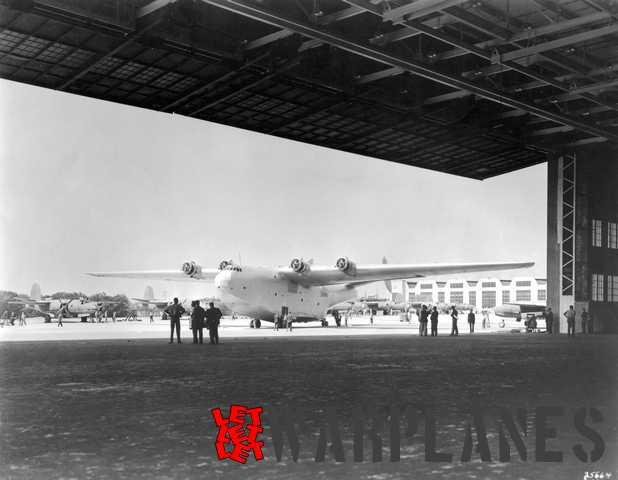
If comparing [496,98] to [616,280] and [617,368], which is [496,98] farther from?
[616,280]

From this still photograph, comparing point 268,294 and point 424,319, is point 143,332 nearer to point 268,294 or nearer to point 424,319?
point 268,294

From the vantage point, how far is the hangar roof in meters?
15.6

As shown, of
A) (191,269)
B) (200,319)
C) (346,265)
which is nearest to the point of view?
(200,319)

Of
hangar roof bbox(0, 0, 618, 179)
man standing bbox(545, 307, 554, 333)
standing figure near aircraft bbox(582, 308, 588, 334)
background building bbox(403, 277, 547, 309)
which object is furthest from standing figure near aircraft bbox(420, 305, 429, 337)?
background building bbox(403, 277, 547, 309)

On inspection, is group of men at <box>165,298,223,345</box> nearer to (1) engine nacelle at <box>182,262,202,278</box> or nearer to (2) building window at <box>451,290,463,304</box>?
(1) engine nacelle at <box>182,262,202,278</box>

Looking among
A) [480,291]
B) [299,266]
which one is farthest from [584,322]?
[480,291]

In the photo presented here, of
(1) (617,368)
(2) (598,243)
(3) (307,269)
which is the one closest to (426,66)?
(1) (617,368)

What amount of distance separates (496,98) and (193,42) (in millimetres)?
9414

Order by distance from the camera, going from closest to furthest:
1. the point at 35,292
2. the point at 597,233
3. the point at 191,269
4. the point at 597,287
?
the point at 597,287 < the point at 597,233 < the point at 191,269 < the point at 35,292

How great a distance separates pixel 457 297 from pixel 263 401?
136 metres

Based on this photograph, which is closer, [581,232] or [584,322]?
[584,322]

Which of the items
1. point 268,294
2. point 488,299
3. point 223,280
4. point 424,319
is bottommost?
point 424,319

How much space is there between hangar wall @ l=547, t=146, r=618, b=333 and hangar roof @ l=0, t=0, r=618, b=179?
385 cm

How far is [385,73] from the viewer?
803 inches
